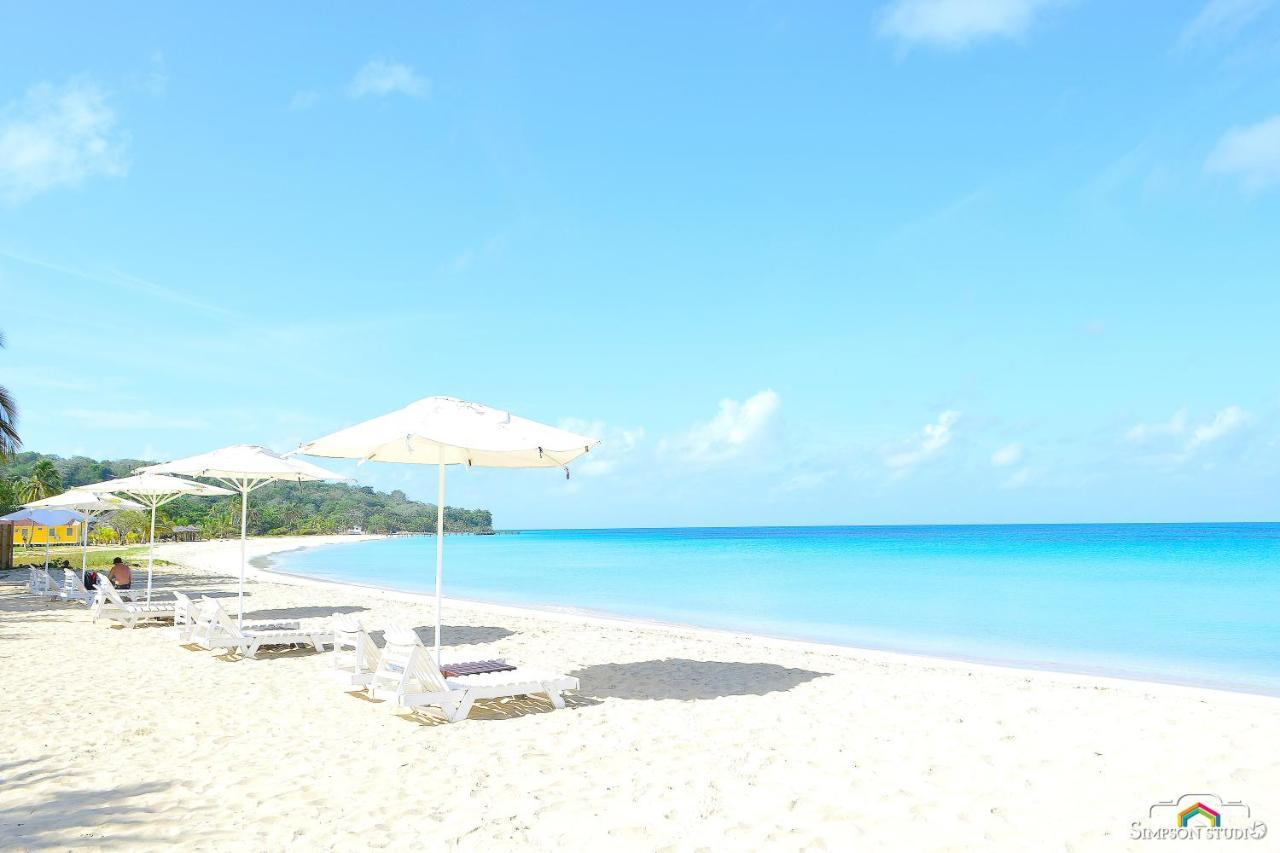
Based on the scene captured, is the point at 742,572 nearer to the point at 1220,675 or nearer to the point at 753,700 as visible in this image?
the point at 1220,675

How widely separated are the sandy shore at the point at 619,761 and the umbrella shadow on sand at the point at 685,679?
5 cm

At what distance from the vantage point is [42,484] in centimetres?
4912

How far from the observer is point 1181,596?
84.5 feet

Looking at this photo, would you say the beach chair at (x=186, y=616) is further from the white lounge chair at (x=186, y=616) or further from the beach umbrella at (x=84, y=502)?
the beach umbrella at (x=84, y=502)

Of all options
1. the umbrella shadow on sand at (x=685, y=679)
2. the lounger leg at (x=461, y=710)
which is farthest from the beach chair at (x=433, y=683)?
the umbrella shadow on sand at (x=685, y=679)

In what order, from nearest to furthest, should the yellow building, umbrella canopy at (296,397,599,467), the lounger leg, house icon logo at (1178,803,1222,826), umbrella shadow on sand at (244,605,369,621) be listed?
1. house icon logo at (1178,803,1222,826)
2. the lounger leg
3. umbrella canopy at (296,397,599,467)
4. umbrella shadow on sand at (244,605,369,621)
5. the yellow building

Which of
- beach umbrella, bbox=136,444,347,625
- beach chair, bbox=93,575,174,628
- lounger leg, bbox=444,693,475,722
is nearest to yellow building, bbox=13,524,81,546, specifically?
beach chair, bbox=93,575,174,628

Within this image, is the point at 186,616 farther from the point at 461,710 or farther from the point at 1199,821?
the point at 1199,821

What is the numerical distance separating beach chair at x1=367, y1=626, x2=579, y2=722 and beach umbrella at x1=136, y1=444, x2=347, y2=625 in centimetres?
374

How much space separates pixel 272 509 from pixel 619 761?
93.8 meters

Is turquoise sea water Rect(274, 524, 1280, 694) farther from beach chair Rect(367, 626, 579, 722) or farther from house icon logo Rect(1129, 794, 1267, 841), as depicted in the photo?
beach chair Rect(367, 626, 579, 722)

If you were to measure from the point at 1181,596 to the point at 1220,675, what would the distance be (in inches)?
633

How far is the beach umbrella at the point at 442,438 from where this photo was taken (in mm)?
6527

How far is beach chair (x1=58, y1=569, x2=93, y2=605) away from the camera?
15.3 metres
